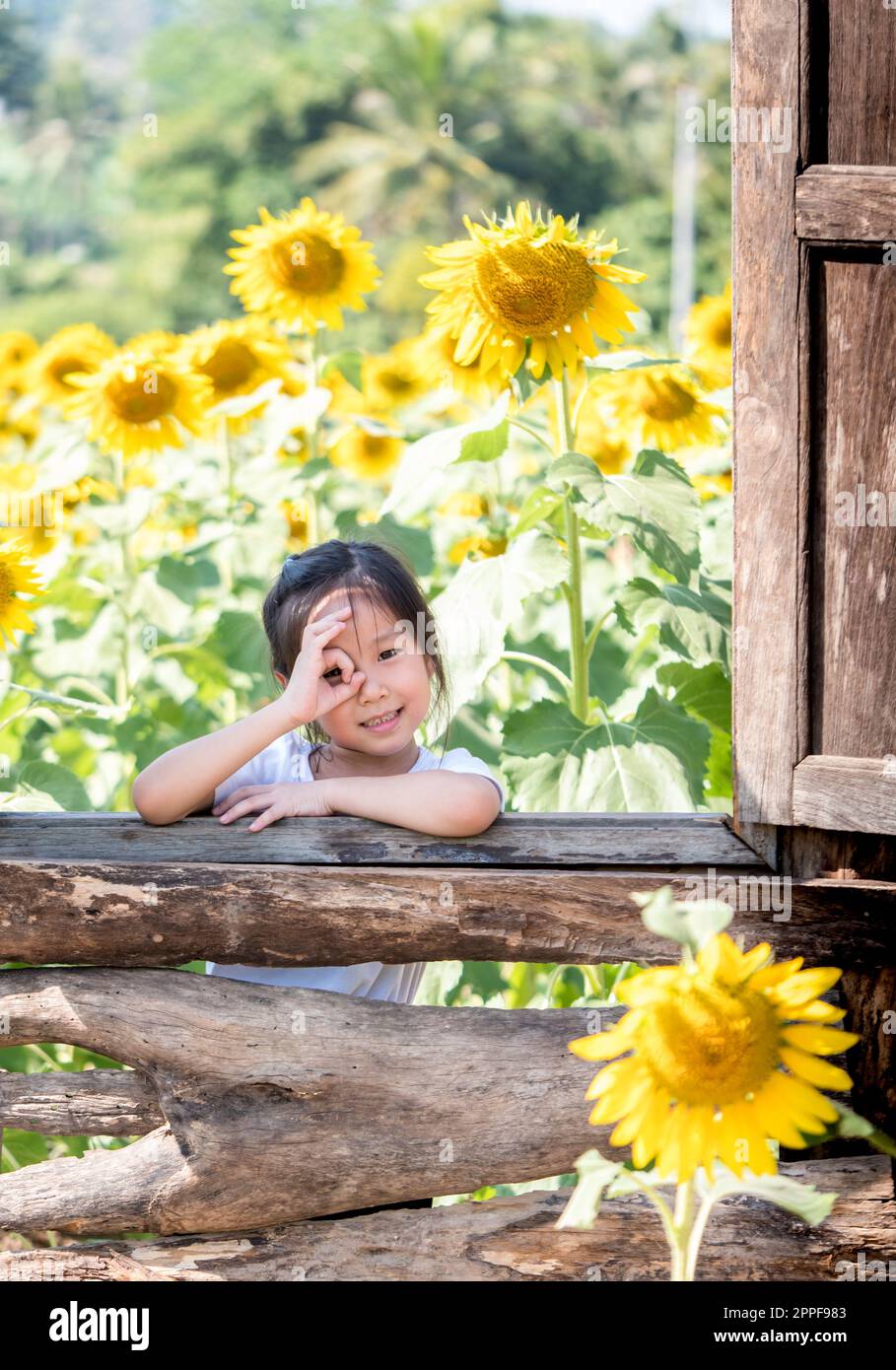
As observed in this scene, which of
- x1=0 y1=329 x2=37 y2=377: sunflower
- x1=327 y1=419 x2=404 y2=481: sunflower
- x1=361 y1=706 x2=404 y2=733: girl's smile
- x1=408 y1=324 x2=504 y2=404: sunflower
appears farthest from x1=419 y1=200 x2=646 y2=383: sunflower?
x1=0 y1=329 x2=37 y2=377: sunflower

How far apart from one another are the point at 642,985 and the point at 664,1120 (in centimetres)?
15

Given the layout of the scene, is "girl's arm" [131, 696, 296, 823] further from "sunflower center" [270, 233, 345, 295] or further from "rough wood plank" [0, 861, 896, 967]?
"sunflower center" [270, 233, 345, 295]

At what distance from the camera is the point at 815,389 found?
2082mm

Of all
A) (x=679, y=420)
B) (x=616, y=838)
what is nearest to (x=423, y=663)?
(x=616, y=838)

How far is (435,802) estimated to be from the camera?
2.23 metres

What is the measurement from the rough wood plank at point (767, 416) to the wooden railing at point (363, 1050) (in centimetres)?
22

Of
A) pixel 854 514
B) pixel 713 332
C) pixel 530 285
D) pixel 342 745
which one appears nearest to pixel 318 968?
pixel 342 745

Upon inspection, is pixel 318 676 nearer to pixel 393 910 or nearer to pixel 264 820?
pixel 264 820

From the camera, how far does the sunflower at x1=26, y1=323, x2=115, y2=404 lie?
165 inches

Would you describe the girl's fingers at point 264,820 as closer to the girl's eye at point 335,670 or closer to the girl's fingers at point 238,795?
the girl's fingers at point 238,795

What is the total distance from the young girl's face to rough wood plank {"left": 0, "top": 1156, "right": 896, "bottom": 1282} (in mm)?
728

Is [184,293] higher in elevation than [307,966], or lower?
higher
